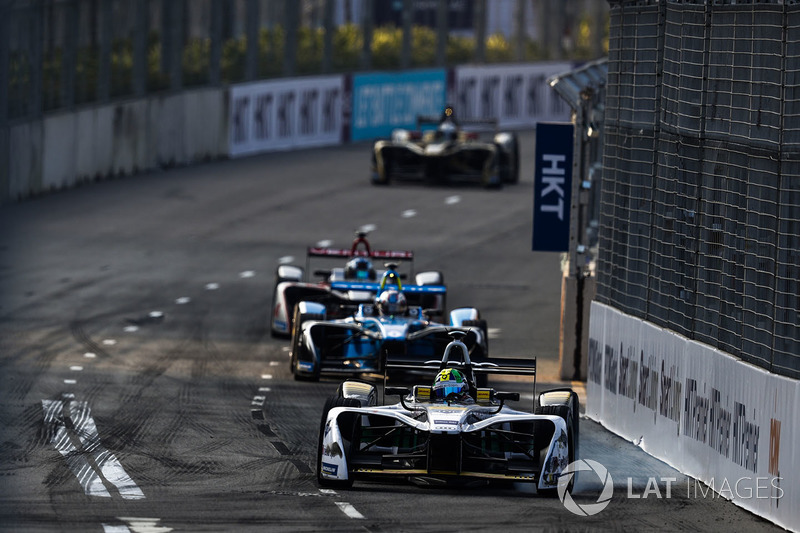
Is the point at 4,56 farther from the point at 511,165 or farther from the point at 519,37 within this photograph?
the point at 519,37

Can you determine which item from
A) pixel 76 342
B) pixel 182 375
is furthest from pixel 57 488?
pixel 76 342

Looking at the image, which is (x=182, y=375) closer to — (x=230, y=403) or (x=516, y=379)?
(x=230, y=403)

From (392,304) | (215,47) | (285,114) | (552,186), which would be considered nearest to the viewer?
(392,304)

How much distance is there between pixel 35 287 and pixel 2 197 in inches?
310

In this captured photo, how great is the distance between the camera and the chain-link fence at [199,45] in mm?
33625

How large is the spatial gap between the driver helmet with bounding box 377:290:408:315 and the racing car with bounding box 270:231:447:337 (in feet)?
2.78

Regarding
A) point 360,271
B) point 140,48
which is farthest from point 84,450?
point 140,48

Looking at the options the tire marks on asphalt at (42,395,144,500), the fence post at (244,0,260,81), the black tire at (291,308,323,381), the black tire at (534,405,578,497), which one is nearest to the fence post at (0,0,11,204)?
the fence post at (244,0,260,81)

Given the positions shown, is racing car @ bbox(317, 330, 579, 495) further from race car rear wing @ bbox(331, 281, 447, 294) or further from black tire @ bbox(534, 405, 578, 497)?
race car rear wing @ bbox(331, 281, 447, 294)

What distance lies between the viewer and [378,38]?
51.4 m

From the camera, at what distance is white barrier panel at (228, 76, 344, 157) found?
4181 cm

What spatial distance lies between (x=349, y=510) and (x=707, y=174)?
15.5 ft

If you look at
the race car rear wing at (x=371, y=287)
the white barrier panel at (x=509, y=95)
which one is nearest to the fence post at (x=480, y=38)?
the white barrier panel at (x=509, y=95)

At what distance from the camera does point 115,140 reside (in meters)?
36.8
